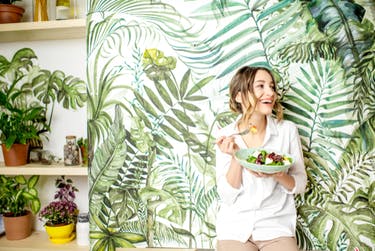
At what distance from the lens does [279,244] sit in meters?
1.58

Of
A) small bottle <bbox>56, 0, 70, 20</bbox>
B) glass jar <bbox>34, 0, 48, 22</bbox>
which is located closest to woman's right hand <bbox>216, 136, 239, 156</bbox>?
small bottle <bbox>56, 0, 70, 20</bbox>

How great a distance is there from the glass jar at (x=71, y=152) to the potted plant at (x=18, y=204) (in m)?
0.36

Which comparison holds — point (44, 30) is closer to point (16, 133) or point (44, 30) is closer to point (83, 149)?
point (16, 133)

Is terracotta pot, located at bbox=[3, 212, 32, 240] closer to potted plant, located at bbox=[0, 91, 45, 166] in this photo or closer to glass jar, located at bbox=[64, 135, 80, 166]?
potted plant, located at bbox=[0, 91, 45, 166]

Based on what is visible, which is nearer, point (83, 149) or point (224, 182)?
point (224, 182)

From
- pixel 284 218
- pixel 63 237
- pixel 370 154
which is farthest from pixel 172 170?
pixel 370 154

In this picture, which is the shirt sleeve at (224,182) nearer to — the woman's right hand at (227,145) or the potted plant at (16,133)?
the woman's right hand at (227,145)

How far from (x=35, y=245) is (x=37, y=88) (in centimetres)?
103

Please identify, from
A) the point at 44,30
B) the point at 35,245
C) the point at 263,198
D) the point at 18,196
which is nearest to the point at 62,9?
the point at 44,30

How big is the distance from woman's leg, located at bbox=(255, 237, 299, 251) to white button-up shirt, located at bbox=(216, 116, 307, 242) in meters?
0.02

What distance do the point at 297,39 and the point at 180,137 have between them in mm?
818

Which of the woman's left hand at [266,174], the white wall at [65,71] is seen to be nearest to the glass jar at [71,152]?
the white wall at [65,71]

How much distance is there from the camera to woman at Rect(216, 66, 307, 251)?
1.60 meters

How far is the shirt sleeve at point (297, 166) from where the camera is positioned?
64.4 inches
